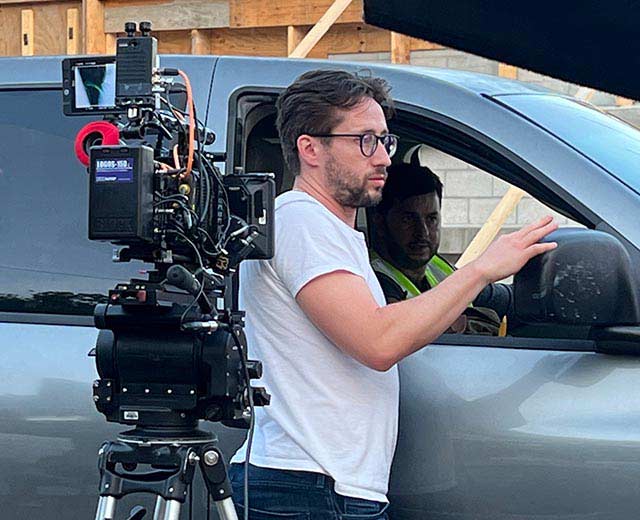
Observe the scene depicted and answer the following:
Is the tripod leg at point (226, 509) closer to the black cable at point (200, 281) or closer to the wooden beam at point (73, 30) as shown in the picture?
the black cable at point (200, 281)

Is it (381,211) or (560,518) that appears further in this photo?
(381,211)

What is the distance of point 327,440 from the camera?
105 inches

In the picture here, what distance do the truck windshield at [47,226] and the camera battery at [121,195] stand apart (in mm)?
755

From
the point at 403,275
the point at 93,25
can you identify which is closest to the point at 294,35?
the point at 93,25

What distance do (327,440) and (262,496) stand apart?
0.67 ft

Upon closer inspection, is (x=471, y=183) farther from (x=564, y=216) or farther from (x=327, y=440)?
(x=327, y=440)

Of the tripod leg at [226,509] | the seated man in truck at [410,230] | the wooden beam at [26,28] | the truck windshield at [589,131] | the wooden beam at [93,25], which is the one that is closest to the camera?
the tripod leg at [226,509]

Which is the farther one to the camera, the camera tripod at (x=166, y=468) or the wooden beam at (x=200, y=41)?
the wooden beam at (x=200, y=41)

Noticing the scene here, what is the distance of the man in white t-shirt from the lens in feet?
8.41

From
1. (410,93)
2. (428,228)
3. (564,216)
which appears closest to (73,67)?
Answer: (410,93)

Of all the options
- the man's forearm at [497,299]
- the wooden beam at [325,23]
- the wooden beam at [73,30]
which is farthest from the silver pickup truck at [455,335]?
the wooden beam at [73,30]

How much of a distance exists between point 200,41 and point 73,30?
57.9 inches

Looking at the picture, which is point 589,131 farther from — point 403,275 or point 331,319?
point 331,319

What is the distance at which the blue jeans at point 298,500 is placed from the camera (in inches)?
104
